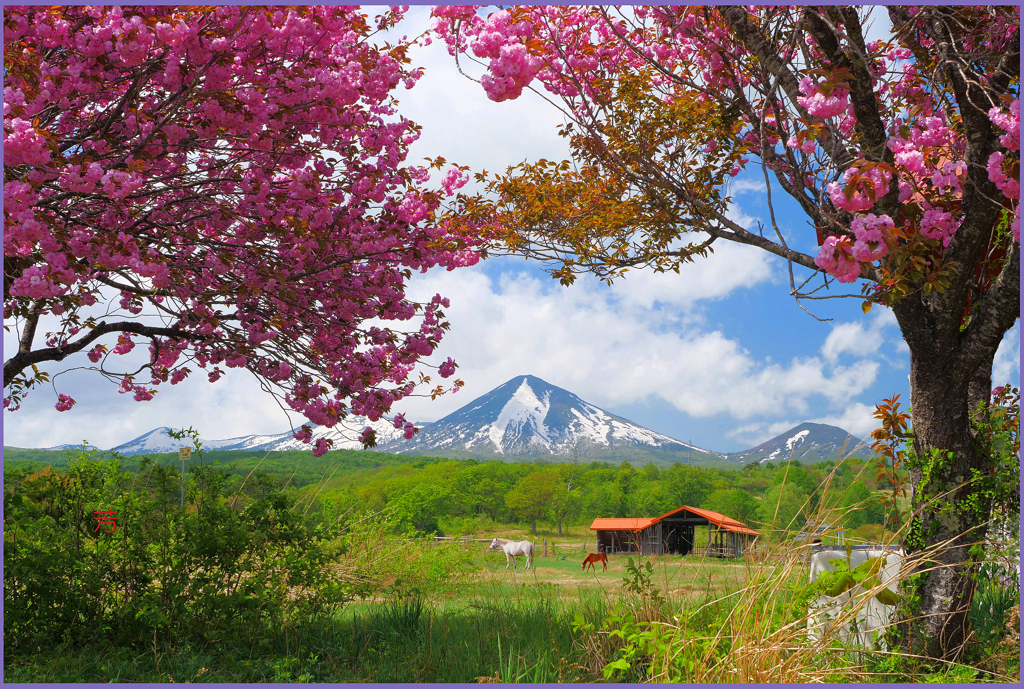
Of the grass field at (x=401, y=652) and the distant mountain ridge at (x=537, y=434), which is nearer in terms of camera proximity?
the grass field at (x=401, y=652)

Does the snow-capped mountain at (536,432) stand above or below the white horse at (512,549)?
above

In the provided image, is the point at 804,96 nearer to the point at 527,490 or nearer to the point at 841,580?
the point at 841,580

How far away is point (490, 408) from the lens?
162 feet

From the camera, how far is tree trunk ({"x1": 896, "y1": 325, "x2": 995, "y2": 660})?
3.95 metres

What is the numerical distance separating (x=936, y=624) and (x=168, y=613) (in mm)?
4941

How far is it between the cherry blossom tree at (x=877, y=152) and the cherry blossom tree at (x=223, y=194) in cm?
112

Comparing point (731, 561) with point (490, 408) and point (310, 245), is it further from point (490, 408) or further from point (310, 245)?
point (490, 408)

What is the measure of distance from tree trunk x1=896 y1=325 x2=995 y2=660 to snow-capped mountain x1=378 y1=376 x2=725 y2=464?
29.4 meters

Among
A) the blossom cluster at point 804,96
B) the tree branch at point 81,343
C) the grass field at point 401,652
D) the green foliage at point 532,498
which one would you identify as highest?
the blossom cluster at point 804,96

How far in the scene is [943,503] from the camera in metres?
3.96

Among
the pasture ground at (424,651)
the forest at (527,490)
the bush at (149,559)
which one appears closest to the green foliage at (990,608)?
the pasture ground at (424,651)

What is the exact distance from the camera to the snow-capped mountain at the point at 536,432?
3797 cm

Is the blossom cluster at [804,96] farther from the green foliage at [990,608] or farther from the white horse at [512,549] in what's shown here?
the white horse at [512,549]

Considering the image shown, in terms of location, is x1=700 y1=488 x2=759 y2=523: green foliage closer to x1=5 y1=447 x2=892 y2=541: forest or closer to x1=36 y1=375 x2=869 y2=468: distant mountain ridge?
x1=5 y1=447 x2=892 y2=541: forest
